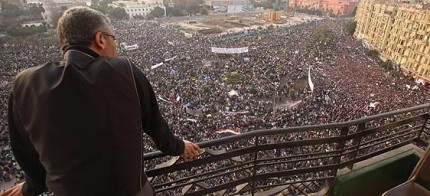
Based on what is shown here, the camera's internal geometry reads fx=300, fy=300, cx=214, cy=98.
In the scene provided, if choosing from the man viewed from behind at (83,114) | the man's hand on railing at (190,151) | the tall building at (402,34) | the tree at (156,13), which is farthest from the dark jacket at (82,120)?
the tree at (156,13)

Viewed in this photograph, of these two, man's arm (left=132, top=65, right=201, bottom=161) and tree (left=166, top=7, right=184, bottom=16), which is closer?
man's arm (left=132, top=65, right=201, bottom=161)

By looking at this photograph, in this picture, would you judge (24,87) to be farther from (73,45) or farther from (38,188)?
(38,188)

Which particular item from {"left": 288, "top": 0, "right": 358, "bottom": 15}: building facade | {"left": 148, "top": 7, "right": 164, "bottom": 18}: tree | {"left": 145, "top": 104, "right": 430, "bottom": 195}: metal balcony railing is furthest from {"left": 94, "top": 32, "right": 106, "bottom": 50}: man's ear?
{"left": 288, "top": 0, "right": 358, "bottom": 15}: building facade

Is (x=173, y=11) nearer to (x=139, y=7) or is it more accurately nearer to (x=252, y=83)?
(x=139, y=7)

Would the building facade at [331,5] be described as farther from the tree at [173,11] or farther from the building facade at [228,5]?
the tree at [173,11]

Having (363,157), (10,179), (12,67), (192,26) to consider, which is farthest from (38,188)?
(192,26)

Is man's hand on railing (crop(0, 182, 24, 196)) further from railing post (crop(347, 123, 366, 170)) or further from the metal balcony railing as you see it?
railing post (crop(347, 123, 366, 170))
